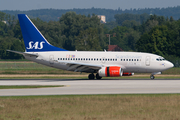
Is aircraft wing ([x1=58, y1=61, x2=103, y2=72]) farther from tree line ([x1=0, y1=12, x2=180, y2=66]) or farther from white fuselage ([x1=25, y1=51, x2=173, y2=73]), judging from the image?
tree line ([x1=0, y1=12, x2=180, y2=66])

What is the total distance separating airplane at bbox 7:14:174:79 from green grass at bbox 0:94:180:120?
2021 cm

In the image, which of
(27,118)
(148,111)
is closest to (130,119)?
(148,111)

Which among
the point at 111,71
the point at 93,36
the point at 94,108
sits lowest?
the point at 94,108

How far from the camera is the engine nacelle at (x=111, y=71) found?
44438mm

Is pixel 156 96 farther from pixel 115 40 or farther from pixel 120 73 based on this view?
pixel 115 40

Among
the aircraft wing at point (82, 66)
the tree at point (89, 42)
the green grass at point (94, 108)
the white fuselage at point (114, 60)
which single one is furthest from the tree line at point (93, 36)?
the green grass at point (94, 108)

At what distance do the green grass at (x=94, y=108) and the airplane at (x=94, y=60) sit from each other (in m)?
20.2

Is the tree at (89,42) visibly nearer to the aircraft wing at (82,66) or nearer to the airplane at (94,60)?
the airplane at (94,60)

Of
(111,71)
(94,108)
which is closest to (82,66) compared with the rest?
(111,71)

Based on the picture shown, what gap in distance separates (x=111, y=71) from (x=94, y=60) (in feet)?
13.1

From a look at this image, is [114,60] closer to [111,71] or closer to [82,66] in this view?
[111,71]

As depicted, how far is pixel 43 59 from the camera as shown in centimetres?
4862

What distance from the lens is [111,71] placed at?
44.8 meters

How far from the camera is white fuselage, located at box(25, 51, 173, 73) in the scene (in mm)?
46188
